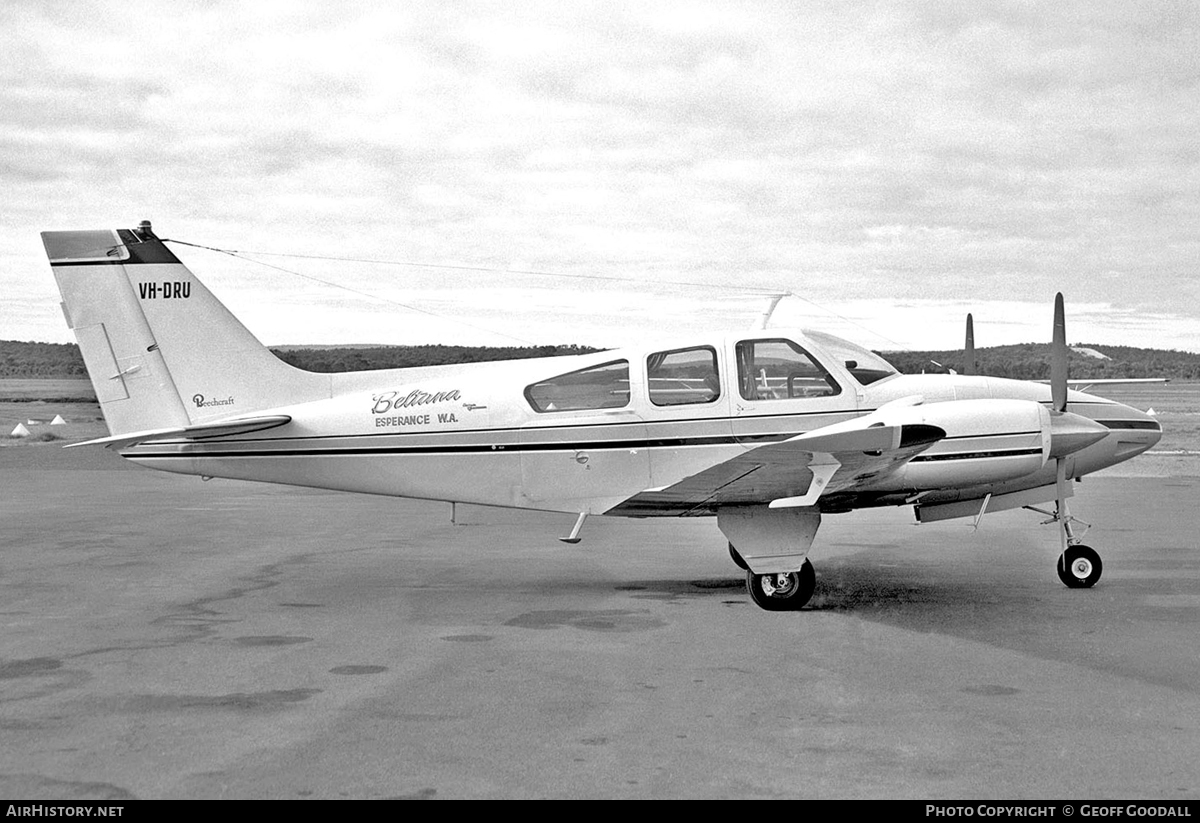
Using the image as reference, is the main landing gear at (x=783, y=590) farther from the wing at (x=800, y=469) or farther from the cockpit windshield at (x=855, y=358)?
the cockpit windshield at (x=855, y=358)

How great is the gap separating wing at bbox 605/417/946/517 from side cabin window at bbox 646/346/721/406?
0.86 metres

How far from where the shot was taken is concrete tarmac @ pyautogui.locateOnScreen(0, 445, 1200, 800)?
5.32 m

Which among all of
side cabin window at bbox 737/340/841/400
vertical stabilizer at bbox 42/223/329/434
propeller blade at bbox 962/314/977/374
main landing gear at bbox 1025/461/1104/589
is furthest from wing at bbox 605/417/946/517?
vertical stabilizer at bbox 42/223/329/434

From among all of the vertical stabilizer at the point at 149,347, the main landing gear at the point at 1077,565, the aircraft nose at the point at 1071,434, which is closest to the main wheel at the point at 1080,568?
the main landing gear at the point at 1077,565

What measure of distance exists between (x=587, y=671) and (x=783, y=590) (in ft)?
9.12

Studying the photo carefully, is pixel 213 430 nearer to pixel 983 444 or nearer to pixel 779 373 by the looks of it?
pixel 779 373

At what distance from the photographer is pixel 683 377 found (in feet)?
33.7

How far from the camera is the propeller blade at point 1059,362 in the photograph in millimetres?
10172

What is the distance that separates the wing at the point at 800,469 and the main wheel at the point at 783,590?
619mm

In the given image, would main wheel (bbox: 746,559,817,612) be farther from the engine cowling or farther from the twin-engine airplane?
the engine cowling

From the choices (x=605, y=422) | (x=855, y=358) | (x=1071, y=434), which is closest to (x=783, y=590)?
(x=605, y=422)

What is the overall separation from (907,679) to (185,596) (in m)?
6.56

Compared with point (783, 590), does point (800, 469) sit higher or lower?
higher
